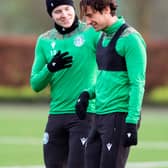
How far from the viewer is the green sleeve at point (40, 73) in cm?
876

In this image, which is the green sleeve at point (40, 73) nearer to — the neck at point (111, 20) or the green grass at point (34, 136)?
the neck at point (111, 20)

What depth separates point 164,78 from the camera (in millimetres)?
28828

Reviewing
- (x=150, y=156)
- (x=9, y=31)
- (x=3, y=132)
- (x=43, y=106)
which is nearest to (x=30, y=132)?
(x=3, y=132)

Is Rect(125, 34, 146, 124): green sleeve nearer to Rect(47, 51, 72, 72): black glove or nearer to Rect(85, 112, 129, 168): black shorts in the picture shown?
Rect(85, 112, 129, 168): black shorts

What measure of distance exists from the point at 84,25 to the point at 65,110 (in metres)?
0.85

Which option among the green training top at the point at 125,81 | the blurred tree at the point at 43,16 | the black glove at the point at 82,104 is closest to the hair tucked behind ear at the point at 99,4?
the green training top at the point at 125,81

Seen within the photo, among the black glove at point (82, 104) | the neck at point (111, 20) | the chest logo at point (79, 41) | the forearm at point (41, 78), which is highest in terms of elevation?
the neck at point (111, 20)

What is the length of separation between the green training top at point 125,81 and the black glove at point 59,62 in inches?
35.2

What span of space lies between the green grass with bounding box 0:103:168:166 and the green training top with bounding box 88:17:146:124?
5736 mm

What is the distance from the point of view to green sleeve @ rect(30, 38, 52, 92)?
28.7 ft

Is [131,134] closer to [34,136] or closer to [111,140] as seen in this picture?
[111,140]

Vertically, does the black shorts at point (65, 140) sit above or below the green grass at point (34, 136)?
above

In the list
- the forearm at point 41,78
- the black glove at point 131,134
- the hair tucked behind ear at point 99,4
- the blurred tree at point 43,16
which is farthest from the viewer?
the blurred tree at point 43,16

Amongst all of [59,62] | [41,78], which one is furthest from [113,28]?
[41,78]
